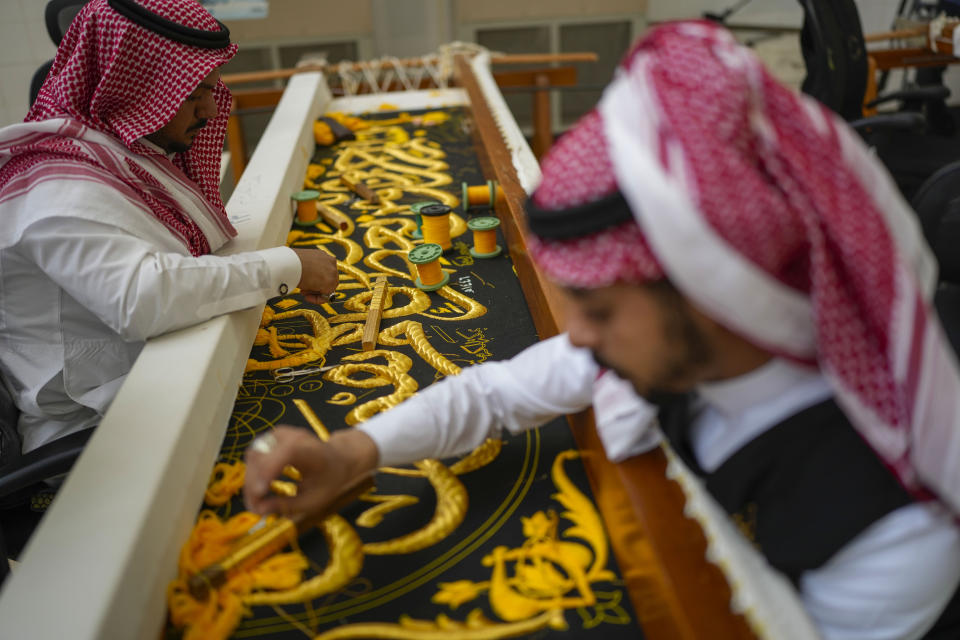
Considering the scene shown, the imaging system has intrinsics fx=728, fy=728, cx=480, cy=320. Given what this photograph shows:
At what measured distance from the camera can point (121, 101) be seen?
Answer: 1572 mm

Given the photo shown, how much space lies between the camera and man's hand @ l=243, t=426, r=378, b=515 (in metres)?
0.92

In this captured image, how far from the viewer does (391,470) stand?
1110 millimetres

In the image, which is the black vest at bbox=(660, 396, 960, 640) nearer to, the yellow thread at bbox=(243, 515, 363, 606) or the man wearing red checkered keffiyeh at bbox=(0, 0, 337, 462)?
the yellow thread at bbox=(243, 515, 363, 606)

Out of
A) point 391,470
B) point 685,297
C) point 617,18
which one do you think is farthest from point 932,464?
point 617,18

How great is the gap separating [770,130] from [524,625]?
60 cm

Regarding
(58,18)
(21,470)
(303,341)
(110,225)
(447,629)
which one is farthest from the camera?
(58,18)

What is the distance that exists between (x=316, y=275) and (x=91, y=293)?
1.45ft

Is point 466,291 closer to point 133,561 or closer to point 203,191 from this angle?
point 203,191

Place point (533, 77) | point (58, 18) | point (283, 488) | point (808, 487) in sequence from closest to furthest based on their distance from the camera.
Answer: point (808, 487)
point (283, 488)
point (58, 18)
point (533, 77)

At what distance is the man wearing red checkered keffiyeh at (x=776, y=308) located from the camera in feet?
2.06

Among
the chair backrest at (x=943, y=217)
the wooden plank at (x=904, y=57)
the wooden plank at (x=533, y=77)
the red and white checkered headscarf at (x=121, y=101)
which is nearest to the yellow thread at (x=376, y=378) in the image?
the red and white checkered headscarf at (x=121, y=101)

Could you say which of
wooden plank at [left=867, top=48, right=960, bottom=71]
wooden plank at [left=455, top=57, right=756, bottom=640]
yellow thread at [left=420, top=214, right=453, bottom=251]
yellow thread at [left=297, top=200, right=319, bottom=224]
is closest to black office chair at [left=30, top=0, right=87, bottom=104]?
yellow thread at [left=297, top=200, right=319, bottom=224]

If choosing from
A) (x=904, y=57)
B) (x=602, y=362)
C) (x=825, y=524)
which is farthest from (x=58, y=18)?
(x=904, y=57)

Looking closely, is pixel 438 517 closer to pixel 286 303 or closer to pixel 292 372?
pixel 292 372
